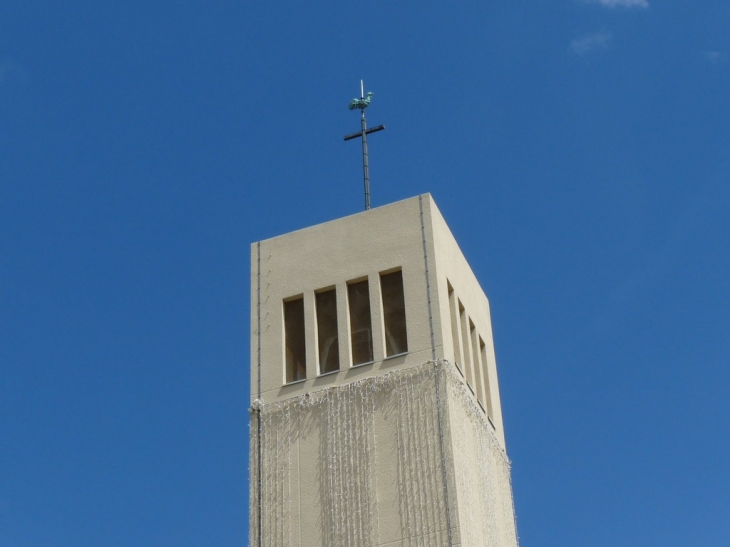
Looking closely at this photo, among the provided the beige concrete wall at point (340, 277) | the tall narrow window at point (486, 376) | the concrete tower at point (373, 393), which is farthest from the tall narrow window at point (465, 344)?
the beige concrete wall at point (340, 277)

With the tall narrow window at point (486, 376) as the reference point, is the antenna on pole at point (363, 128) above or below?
above

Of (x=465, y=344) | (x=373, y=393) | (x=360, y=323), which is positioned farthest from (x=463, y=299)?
(x=373, y=393)

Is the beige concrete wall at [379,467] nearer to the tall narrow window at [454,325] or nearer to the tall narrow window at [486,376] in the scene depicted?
the tall narrow window at [454,325]

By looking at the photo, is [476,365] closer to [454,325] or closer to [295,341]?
[454,325]

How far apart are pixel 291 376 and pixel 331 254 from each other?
297 centimetres

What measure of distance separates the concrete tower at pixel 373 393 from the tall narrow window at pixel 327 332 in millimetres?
28

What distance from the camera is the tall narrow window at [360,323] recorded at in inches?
1102

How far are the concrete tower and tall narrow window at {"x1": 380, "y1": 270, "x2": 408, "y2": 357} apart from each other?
0.03 meters

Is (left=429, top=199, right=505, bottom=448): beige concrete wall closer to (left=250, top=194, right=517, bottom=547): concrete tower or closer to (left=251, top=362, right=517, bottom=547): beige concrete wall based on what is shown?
(left=250, top=194, right=517, bottom=547): concrete tower

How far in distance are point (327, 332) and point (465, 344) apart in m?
3.31

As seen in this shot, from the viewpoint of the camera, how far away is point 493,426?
98.0ft

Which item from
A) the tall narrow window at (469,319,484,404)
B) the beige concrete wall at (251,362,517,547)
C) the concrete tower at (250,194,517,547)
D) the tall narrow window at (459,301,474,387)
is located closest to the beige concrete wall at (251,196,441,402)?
the concrete tower at (250,194,517,547)

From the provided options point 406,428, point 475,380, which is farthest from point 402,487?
point 475,380

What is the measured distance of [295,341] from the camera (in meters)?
28.8
